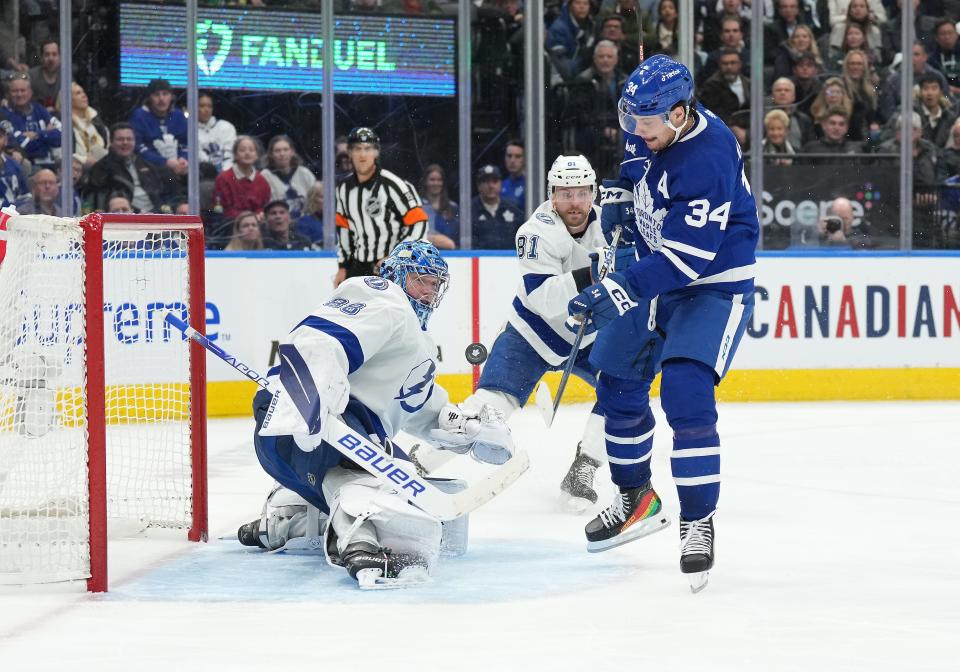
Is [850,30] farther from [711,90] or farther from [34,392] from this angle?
[34,392]

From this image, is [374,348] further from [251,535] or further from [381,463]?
[251,535]

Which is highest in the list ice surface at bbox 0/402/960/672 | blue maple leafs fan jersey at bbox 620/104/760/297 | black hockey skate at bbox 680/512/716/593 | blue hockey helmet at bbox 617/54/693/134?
blue hockey helmet at bbox 617/54/693/134

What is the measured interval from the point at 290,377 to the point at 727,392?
4.20 meters

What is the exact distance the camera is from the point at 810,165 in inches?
286

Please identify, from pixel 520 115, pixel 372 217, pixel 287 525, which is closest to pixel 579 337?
pixel 287 525

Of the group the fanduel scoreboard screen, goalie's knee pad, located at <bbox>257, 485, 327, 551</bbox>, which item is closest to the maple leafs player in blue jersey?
goalie's knee pad, located at <bbox>257, 485, 327, 551</bbox>

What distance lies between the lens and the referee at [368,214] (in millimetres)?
6008

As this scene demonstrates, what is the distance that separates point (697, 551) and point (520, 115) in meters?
4.56

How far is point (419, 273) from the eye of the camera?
3010mm

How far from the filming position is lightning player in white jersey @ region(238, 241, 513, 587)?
2797 millimetres

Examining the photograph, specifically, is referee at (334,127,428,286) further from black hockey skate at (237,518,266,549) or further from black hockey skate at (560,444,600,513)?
black hockey skate at (237,518,266,549)

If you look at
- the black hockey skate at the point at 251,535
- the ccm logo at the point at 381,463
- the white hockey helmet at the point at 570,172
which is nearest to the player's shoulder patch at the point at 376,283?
the ccm logo at the point at 381,463

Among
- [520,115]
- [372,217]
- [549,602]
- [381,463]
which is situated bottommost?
[549,602]

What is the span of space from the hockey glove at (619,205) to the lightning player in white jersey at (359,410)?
482mm
